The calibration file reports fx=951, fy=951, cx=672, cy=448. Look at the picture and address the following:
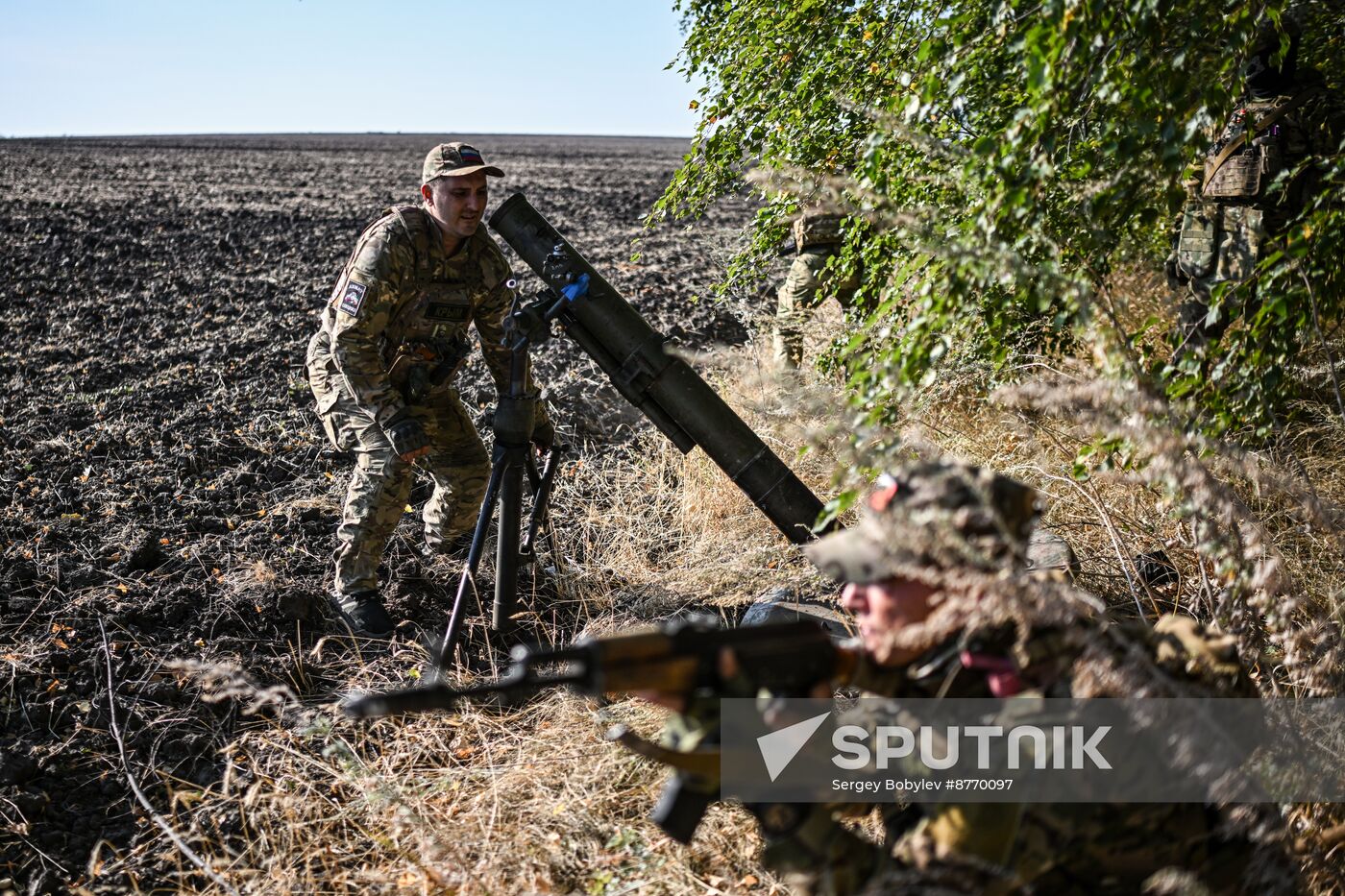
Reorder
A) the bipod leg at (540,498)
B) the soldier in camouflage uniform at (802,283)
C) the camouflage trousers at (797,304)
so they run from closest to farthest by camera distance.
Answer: the bipod leg at (540,498), the soldier in camouflage uniform at (802,283), the camouflage trousers at (797,304)

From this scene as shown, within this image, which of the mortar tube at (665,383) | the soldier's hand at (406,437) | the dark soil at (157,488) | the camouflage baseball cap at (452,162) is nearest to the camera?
the dark soil at (157,488)

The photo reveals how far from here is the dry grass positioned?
2.51 metres

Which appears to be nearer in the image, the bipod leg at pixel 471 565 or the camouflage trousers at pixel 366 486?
the bipod leg at pixel 471 565

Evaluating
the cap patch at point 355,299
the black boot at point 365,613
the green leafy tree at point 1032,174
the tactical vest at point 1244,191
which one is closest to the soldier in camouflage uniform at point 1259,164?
the tactical vest at point 1244,191

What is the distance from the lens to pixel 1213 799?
194 centimetres

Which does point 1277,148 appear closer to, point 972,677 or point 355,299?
point 972,677

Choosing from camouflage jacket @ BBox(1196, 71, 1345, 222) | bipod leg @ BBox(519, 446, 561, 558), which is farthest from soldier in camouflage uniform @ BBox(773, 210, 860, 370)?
bipod leg @ BBox(519, 446, 561, 558)

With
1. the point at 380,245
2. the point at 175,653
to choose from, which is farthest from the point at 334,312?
the point at 175,653

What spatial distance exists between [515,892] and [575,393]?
4.56m

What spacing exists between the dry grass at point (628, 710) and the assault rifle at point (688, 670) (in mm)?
511

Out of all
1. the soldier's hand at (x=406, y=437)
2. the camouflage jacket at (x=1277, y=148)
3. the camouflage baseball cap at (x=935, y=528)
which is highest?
the camouflage jacket at (x=1277, y=148)

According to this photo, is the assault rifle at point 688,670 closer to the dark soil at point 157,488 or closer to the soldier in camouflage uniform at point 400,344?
the dark soil at point 157,488

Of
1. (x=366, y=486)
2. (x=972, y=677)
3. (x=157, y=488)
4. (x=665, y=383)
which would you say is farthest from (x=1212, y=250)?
(x=157, y=488)

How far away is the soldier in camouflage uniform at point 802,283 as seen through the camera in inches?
247
